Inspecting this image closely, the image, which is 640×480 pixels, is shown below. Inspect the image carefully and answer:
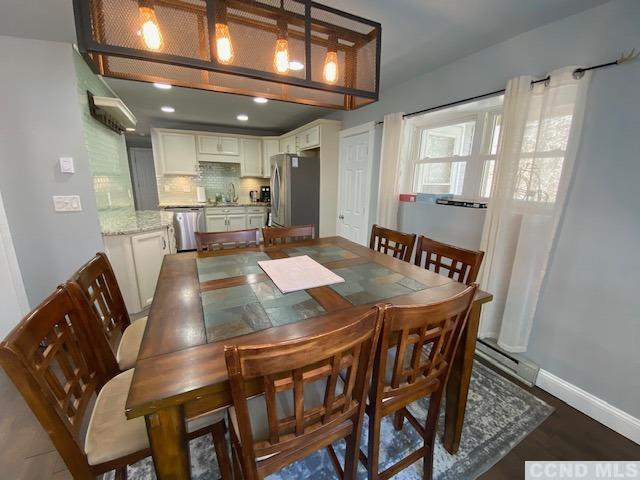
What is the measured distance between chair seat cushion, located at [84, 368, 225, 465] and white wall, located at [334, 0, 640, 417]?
6.86 ft

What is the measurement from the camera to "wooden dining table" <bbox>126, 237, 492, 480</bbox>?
707 millimetres

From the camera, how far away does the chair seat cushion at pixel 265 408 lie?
868 mm

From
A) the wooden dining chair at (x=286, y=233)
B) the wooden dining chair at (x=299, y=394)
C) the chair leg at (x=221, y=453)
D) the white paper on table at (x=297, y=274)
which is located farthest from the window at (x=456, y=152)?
the chair leg at (x=221, y=453)

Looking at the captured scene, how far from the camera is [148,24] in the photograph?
100 cm

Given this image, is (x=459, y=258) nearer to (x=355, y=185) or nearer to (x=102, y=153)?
(x=355, y=185)

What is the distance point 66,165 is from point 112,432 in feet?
6.96

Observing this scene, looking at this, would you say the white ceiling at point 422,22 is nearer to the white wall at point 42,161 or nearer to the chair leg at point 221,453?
the white wall at point 42,161

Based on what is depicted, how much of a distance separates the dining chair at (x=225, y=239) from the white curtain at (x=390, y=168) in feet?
4.69

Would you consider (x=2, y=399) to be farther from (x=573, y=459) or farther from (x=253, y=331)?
(x=573, y=459)

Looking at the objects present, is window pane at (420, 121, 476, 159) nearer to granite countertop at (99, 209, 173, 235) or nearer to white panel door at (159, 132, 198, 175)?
granite countertop at (99, 209, 173, 235)

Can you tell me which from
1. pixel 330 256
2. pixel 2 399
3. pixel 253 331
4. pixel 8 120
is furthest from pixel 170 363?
pixel 8 120

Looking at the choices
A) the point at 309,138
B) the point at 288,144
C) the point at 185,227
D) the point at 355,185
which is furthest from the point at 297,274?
the point at 288,144

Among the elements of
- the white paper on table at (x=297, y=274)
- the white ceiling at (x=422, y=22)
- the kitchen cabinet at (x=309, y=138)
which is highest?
the white ceiling at (x=422, y=22)

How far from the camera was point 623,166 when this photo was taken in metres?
1.39
